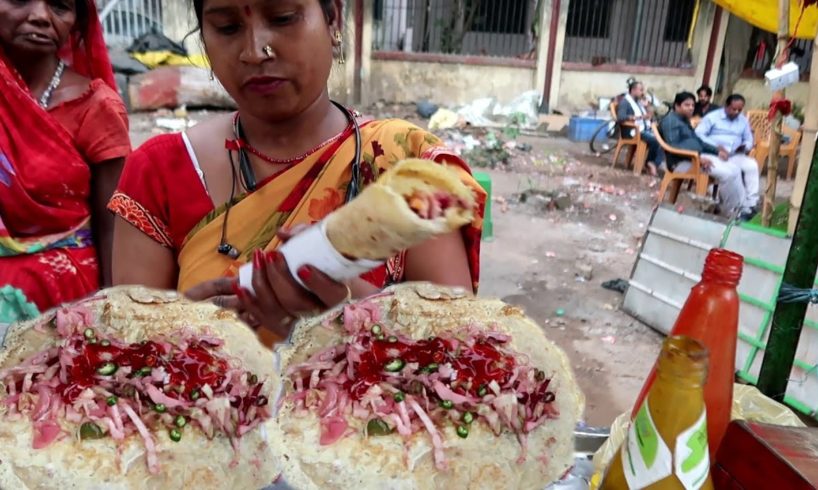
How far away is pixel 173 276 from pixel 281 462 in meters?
0.59

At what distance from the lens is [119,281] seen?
4.06 feet

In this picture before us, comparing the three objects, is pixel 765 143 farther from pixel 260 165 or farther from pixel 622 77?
pixel 260 165

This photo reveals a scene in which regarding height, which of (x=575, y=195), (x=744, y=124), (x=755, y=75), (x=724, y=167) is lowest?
(x=575, y=195)

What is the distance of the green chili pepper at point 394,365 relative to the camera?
87cm

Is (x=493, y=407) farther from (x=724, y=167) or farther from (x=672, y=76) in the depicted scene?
(x=672, y=76)

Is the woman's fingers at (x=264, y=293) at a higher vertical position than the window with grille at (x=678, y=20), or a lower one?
lower

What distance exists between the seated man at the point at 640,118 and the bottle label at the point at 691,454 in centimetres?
888

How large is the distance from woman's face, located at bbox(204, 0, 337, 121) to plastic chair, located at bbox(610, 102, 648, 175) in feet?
29.0

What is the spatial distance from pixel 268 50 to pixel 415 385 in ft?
2.09

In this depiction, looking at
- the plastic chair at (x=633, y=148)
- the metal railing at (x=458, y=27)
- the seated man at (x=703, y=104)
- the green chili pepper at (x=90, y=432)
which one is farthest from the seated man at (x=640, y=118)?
→ the green chili pepper at (x=90, y=432)

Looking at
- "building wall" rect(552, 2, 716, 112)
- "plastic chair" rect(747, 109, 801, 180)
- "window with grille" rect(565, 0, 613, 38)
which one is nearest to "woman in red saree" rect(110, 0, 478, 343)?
"plastic chair" rect(747, 109, 801, 180)

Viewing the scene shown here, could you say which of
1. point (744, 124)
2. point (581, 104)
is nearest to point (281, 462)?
point (744, 124)

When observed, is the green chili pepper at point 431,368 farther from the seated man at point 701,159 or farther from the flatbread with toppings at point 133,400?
the seated man at point 701,159

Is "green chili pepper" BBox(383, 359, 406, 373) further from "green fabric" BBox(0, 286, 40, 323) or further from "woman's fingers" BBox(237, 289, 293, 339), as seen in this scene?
"green fabric" BBox(0, 286, 40, 323)
